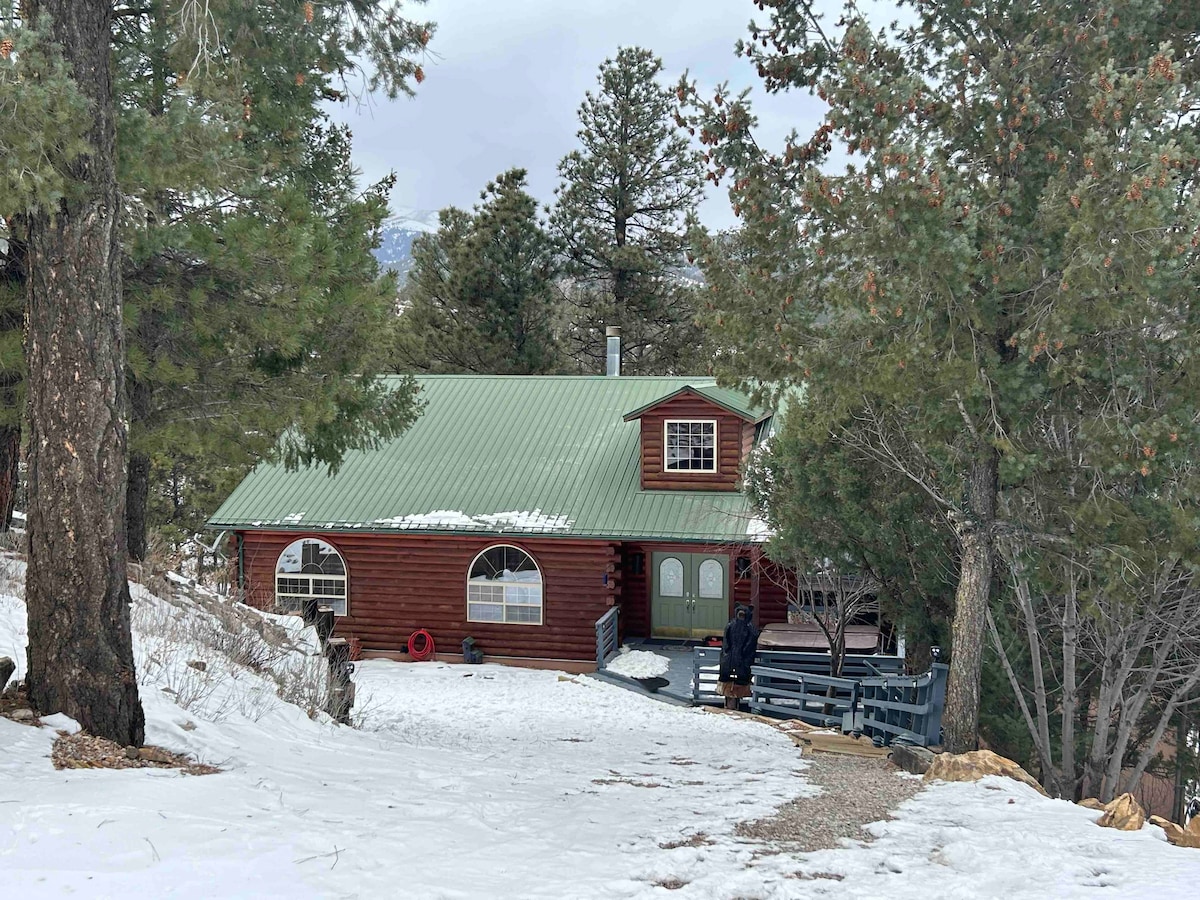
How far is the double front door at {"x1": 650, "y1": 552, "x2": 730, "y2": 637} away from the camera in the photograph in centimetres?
1984

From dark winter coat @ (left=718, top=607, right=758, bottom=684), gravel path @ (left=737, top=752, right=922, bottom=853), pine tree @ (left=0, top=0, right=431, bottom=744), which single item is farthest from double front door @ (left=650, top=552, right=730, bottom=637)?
gravel path @ (left=737, top=752, right=922, bottom=853)

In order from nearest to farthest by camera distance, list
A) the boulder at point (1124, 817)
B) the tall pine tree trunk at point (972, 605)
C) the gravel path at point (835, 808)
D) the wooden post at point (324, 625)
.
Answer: the gravel path at point (835, 808), the boulder at point (1124, 817), the tall pine tree trunk at point (972, 605), the wooden post at point (324, 625)

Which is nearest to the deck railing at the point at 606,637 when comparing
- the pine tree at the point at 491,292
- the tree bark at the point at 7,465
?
the tree bark at the point at 7,465

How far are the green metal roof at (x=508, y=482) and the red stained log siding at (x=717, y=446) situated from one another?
0.21m

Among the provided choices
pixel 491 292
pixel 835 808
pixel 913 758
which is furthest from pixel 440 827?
pixel 491 292

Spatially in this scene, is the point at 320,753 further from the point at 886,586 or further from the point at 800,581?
the point at 800,581

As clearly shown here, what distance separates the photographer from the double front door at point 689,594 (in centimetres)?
1984

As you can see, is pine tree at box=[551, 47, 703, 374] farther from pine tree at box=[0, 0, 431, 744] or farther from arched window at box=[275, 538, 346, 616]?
pine tree at box=[0, 0, 431, 744]

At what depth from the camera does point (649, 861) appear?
5.26 m

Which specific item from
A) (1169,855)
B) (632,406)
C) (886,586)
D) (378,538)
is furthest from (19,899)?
(632,406)

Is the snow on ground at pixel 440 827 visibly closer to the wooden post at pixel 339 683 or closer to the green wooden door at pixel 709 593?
the wooden post at pixel 339 683

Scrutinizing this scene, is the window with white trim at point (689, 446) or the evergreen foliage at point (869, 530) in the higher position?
the window with white trim at point (689, 446)

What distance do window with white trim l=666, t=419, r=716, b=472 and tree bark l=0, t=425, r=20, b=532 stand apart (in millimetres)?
11587

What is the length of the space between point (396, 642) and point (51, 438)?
14.3 meters
